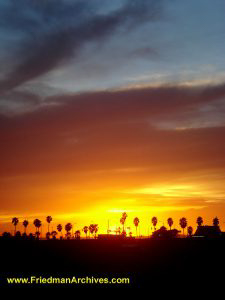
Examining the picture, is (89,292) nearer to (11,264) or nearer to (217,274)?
(217,274)

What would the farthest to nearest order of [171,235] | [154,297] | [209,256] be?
[171,235]
[209,256]
[154,297]

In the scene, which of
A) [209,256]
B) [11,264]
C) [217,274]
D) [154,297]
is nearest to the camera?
[154,297]

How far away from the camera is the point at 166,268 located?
5969 cm

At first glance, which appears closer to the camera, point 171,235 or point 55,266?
point 55,266

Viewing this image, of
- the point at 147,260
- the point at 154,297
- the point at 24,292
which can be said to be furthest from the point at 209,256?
the point at 24,292

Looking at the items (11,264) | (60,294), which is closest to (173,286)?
(60,294)

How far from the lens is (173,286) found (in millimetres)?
44375

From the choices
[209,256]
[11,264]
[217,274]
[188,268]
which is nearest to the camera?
[217,274]

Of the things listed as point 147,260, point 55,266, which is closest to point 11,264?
point 55,266

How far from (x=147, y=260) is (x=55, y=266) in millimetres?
16097

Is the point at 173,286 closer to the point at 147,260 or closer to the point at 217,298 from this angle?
the point at 217,298

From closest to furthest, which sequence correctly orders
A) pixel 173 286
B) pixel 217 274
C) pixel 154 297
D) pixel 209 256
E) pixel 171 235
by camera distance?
pixel 154 297 < pixel 173 286 < pixel 217 274 < pixel 209 256 < pixel 171 235

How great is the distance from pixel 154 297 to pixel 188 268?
22.4 metres

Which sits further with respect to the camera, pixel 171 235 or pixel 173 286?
pixel 171 235
